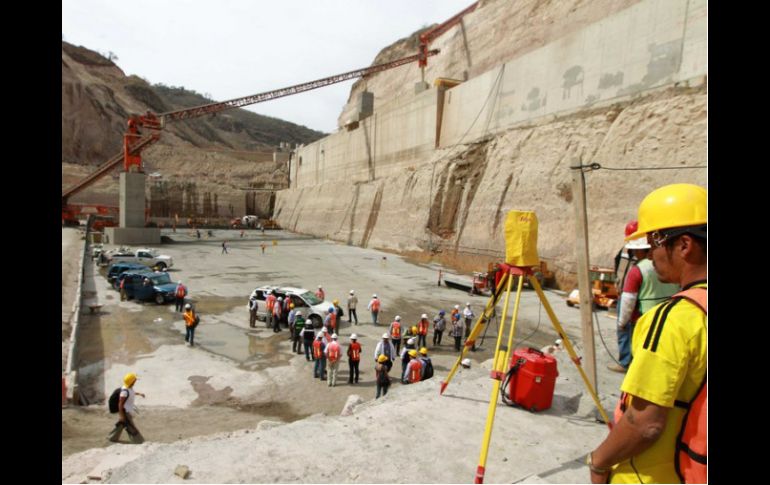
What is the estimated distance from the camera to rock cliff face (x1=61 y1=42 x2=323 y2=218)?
65562 millimetres

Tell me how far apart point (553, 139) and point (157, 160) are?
73979 mm

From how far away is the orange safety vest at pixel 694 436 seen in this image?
1.81 meters

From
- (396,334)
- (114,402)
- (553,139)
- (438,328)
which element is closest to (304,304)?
(396,334)

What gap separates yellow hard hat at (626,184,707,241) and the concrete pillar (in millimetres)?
48086

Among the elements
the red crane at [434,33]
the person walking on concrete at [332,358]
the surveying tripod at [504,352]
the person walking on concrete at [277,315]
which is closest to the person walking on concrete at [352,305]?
the person walking on concrete at [277,315]

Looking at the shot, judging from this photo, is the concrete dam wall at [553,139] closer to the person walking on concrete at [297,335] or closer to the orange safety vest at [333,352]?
the orange safety vest at [333,352]

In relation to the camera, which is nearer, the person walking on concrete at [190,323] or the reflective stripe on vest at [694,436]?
→ the reflective stripe on vest at [694,436]

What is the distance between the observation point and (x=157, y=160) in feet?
258

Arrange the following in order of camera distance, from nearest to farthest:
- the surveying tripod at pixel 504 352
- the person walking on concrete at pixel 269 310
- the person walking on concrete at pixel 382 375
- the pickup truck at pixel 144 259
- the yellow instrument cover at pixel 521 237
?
the surveying tripod at pixel 504 352 < the yellow instrument cover at pixel 521 237 < the person walking on concrete at pixel 382 375 < the person walking on concrete at pixel 269 310 < the pickup truck at pixel 144 259

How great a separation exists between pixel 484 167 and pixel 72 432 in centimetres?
2943

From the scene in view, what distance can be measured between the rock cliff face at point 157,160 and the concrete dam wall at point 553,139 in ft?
108

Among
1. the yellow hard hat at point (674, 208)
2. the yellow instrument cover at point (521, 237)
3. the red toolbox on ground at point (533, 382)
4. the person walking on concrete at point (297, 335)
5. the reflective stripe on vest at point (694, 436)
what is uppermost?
the yellow hard hat at point (674, 208)

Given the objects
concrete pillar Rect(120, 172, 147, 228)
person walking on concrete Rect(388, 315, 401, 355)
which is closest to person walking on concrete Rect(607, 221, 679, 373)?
person walking on concrete Rect(388, 315, 401, 355)

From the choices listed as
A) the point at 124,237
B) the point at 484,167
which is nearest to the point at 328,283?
the point at 484,167
